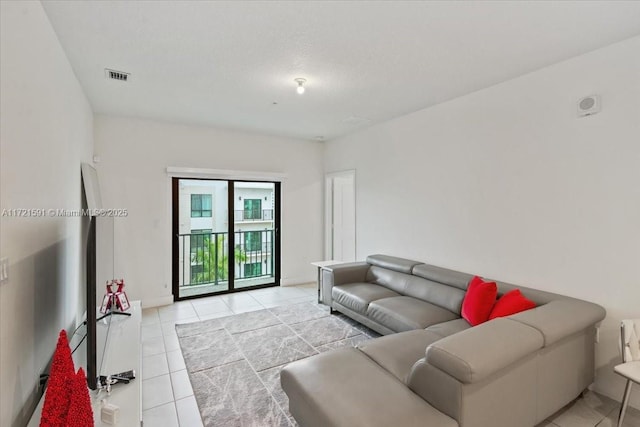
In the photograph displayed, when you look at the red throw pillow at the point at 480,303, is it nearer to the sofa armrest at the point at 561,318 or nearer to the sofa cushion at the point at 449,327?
the sofa cushion at the point at 449,327

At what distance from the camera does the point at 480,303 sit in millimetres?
2686

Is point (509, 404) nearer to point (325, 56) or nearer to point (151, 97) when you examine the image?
point (325, 56)

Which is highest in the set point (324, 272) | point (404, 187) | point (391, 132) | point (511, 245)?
point (391, 132)

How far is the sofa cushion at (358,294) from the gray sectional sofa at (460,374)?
0.85 metres

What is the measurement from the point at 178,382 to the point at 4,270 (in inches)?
67.7

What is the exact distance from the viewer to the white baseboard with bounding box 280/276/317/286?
573 centimetres

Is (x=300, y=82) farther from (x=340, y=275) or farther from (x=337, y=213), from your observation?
(x=337, y=213)

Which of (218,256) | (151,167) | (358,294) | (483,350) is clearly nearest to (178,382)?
(358,294)

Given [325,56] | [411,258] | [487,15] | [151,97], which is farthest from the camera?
[411,258]

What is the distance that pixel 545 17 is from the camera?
205cm

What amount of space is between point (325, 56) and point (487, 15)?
1.20 m

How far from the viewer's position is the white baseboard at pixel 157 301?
14.9ft

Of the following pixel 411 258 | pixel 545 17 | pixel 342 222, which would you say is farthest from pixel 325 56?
pixel 342 222

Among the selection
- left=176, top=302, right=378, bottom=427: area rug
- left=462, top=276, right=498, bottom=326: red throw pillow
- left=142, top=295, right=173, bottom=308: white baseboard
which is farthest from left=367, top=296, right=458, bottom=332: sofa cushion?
left=142, top=295, right=173, bottom=308: white baseboard
